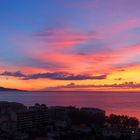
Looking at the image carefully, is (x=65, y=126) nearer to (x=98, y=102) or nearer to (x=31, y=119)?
(x=31, y=119)

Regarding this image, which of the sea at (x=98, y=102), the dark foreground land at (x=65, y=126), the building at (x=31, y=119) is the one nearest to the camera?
the dark foreground land at (x=65, y=126)

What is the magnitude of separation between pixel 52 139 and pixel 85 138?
1.44 m

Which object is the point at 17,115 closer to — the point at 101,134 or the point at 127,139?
the point at 101,134

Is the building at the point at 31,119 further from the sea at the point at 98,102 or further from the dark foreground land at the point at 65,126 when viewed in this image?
the sea at the point at 98,102

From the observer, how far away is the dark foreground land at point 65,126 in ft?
47.3

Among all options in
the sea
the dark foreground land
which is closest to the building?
the dark foreground land

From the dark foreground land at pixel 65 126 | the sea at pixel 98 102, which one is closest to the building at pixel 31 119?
the dark foreground land at pixel 65 126

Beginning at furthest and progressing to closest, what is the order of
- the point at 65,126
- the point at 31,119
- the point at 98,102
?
1. the point at 98,102
2. the point at 31,119
3. the point at 65,126

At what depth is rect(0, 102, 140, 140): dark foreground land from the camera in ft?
47.3

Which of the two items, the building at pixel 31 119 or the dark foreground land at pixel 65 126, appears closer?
the dark foreground land at pixel 65 126

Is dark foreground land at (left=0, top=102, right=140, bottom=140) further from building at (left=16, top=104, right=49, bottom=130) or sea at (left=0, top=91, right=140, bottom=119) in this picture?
sea at (left=0, top=91, right=140, bottom=119)

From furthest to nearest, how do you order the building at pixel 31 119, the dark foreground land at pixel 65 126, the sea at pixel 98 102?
the sea at pixel 98 102
the building at pixel 31 119
the dark foreground land at pixel 65 126

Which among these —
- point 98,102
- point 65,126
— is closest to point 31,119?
point 65,126

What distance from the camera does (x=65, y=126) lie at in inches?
721
